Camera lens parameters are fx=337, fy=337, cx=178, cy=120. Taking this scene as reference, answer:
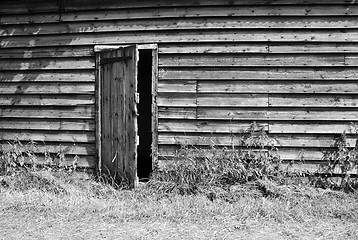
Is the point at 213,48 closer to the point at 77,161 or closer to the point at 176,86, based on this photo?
the point at 176,86

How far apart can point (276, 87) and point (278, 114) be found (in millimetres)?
453

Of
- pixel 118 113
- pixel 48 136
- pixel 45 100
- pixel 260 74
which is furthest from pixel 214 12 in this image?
pixel 48 136

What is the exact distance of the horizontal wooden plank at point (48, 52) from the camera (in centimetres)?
609

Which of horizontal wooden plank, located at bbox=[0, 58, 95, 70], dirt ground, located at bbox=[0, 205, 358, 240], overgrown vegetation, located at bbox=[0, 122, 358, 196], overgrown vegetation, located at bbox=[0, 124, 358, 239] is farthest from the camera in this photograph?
horizontal wooden plank, located at bbox=[0, 58, 95, 70]

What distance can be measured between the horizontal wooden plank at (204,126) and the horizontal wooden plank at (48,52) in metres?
1.90

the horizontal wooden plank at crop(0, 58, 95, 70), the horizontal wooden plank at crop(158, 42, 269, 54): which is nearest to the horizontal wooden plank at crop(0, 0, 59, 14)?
the horizontal wooden plank at crop(0, 58, 95, 70)

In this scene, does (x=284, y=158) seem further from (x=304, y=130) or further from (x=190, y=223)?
(x=190, y=223)

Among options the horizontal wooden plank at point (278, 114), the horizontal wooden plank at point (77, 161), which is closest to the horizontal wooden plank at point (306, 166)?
the horizontal wooden plank at point (278, 114)

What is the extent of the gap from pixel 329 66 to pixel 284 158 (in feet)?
5.53

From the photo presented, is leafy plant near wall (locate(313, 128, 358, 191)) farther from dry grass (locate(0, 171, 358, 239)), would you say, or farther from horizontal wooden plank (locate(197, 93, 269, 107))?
horizontal wooden plank (locate(197, 93, 269, 107))

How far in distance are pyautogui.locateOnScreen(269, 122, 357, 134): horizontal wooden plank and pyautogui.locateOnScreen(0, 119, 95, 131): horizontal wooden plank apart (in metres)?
3.24

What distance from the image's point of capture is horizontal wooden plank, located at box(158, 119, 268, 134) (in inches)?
224

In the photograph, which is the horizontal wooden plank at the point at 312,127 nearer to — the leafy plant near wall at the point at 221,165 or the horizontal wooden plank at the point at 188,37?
the leafy plant near wall at the point at 221,165

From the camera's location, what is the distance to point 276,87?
563 cm
